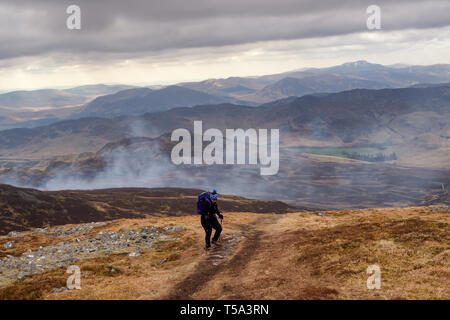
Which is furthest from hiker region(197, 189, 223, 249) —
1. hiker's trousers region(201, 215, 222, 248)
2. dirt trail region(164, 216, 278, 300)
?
dirt trail region(164, 216, 278, 300)

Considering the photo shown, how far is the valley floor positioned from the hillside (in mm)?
86698

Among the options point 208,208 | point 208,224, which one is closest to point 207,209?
point 208,208

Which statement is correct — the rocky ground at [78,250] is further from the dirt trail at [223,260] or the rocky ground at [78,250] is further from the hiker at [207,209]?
the dirt trail at [223,260]

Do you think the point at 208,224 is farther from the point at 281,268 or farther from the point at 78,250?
the point at 78,250

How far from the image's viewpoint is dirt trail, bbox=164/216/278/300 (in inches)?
766

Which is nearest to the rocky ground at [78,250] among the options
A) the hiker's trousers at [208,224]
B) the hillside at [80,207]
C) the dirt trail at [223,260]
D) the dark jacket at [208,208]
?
the hiker's trousers at [208,224]

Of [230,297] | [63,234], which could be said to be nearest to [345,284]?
[230,297]

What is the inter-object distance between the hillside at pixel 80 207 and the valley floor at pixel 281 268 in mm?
86698

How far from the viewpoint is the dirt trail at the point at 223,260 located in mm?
19453

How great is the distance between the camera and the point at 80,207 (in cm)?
12925

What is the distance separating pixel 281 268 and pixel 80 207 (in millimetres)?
118511
